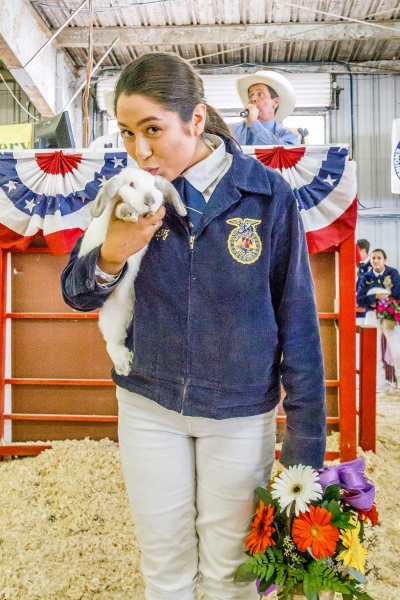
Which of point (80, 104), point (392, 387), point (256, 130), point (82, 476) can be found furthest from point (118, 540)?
point (80, 104)

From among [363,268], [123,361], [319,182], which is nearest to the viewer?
[123,361]

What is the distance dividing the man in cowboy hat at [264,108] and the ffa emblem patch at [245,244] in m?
2.42

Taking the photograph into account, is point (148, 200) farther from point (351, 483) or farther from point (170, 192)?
point (351, 483)

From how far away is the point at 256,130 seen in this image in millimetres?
3426

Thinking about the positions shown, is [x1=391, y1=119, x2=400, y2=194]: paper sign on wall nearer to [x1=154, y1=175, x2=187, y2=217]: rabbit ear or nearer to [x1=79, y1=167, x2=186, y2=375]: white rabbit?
[x1=79, y1=167, x2=186, y2=375]: white rabbit

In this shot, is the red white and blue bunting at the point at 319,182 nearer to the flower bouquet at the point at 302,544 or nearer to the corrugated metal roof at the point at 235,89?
the flower bouquet at the point at 302,544

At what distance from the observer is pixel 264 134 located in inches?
131

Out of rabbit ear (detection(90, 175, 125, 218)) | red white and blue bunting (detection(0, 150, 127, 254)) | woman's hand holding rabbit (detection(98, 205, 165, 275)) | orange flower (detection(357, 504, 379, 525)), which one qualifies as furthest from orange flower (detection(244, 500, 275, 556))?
red white and blue bunting (detection(0, 150, 127, 254))

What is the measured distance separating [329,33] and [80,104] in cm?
379

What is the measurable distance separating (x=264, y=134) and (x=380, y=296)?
3.30m

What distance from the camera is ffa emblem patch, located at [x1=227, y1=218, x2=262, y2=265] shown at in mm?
1094

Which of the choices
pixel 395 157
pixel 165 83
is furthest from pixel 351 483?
pixel 395 157

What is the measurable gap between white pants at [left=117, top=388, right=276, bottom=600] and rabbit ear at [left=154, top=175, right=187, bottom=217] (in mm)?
457

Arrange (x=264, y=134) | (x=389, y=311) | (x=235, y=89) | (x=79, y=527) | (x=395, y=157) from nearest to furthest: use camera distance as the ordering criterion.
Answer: (x=79, y=527)
(x=264, y=134)
(x=389, y=311)
(x=395, y=157)
(x=235, y=89)
